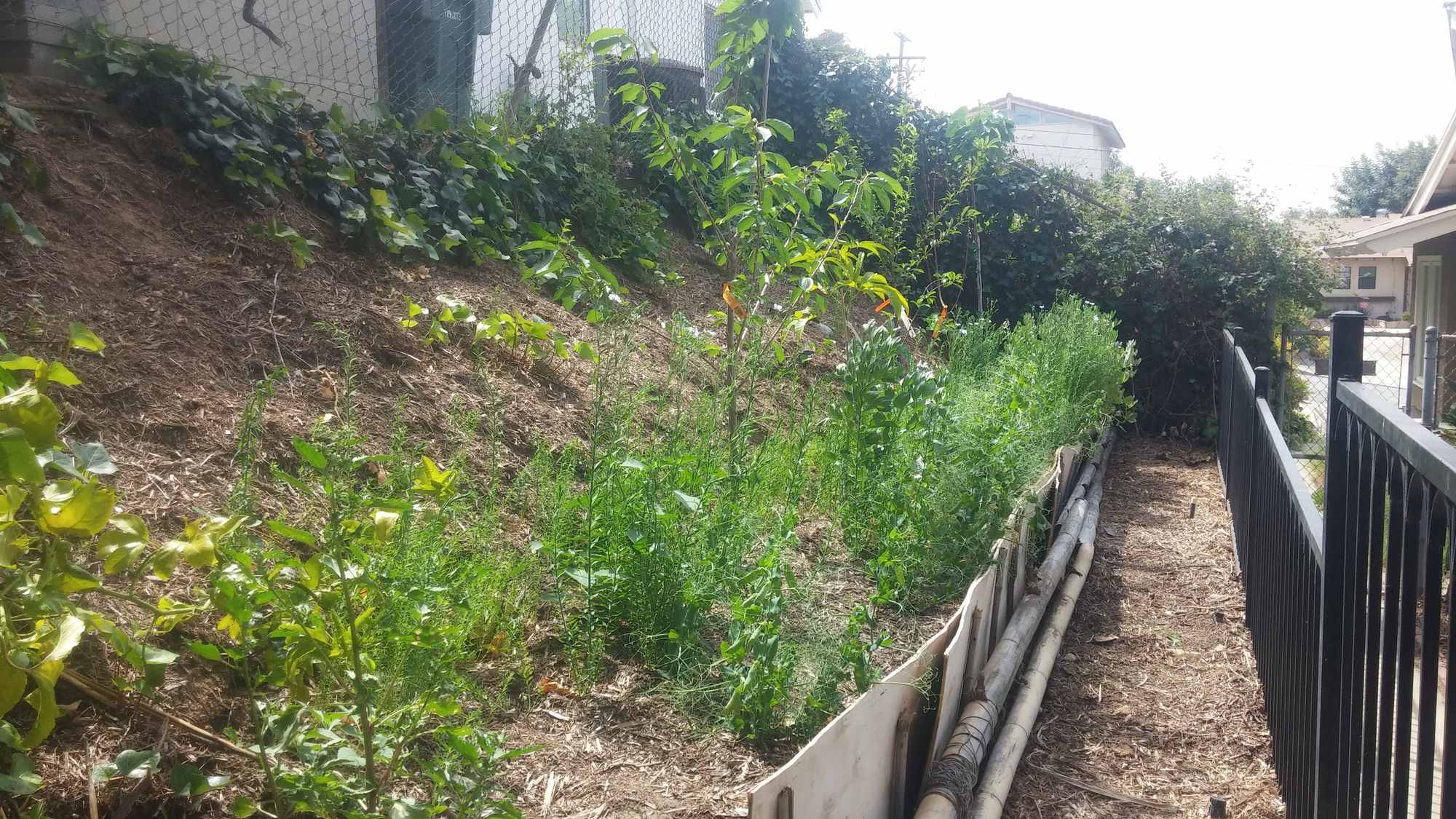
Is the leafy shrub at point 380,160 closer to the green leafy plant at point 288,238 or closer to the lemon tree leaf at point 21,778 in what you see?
the green leafy plant at point 288,238

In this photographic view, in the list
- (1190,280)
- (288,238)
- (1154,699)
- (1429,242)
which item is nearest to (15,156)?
(288,238)

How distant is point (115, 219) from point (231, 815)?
268 cm

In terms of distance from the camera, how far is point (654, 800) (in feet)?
7.60

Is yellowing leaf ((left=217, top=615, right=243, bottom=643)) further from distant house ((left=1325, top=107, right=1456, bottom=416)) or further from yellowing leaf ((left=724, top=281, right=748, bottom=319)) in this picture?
distant house ((left=1325, top=107, right=1456, bottom=416))

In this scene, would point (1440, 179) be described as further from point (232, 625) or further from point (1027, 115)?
point (1027, 115)

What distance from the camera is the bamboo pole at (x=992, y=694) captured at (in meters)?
2.85

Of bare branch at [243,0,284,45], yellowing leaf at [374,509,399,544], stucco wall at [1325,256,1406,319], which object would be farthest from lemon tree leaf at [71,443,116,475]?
stucco wall at [1325,256,1406,319]

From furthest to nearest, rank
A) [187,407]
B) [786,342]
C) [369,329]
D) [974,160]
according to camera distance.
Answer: [974,160] → [786,342] → [369,329] → [187,407]

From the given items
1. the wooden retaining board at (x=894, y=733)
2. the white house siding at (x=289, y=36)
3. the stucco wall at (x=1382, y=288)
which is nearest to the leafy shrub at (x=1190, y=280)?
the wooden retaining board at (x=894, y=733)

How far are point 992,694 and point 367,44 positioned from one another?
5.37 metres

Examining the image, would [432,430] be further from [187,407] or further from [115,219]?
[115,219]

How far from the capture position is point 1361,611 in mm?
1655

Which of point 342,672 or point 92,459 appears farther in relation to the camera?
point 342,672

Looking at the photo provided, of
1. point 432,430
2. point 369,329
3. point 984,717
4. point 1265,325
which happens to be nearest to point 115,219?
point 369,329
